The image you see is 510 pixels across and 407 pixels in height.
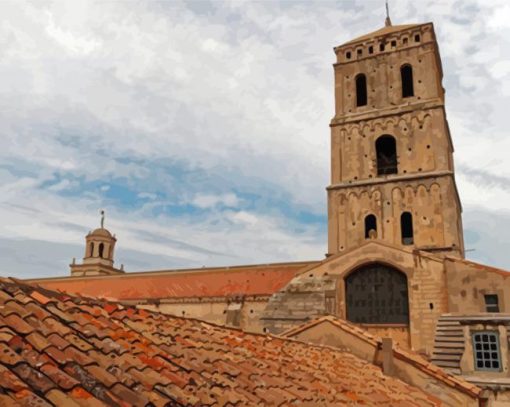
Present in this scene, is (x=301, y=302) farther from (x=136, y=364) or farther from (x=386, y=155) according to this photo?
(x=136, y=364)

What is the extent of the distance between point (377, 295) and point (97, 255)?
1341 inches

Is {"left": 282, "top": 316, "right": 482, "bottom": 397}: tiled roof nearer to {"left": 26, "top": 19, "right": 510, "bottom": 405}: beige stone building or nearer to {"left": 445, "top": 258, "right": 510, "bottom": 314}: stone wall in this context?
{"left": 26, "top": 19, "right": 510, "bottom": 405}: beige stone building

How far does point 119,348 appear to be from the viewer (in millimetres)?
4523

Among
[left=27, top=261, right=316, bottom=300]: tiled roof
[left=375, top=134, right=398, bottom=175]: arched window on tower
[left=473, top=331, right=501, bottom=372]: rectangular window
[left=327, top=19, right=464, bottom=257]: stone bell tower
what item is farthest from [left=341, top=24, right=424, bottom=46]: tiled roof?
[left=473, top=331, right=501, bottom=372]: rectangular window

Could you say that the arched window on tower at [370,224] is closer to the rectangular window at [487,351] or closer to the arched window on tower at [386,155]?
the arched window on tower at [386,155]

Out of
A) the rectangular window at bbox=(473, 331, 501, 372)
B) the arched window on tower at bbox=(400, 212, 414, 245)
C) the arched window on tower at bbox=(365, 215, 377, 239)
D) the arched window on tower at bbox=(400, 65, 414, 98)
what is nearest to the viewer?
the rectangular window at bbox=(473, 331, 501, 372)

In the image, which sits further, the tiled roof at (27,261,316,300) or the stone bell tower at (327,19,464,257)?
the tiled roof at (27,261,316,300)

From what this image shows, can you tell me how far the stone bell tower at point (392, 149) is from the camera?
2673cm

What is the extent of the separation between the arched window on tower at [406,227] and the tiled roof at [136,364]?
19.9 m

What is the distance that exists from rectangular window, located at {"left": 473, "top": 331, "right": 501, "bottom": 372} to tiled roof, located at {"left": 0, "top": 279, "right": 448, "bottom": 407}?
800 cm

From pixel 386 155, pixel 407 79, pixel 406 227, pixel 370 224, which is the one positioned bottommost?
pixel 406 227

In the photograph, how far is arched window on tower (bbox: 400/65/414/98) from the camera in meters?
30.4

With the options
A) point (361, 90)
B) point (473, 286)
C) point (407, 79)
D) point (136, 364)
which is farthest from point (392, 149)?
point (136, 364)

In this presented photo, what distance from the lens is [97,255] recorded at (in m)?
47.8
